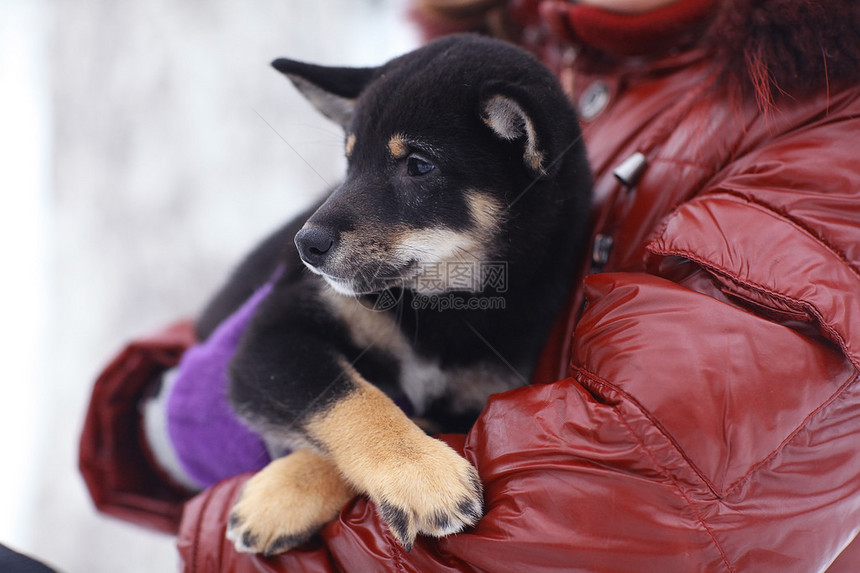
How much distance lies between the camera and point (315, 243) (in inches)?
66.2

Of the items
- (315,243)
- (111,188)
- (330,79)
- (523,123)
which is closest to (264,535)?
(315,243)

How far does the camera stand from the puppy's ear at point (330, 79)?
6.88ft

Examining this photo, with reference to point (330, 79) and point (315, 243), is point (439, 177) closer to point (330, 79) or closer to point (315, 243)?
point (315, 243)

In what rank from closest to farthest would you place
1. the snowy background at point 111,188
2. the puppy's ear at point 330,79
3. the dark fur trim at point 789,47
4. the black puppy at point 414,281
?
the dark fur trim at point 789,47
the black puppy at point 414,281
the puppy's ear at point 330,79
the snowy background at point 111,188

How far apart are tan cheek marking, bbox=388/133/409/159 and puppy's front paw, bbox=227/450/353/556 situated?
901 mm

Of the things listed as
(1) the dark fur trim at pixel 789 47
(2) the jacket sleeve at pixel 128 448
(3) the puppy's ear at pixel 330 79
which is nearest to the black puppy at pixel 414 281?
(3) the puppy's ear at pixel 330 79

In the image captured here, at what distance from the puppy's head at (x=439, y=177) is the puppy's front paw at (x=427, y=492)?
54 cm

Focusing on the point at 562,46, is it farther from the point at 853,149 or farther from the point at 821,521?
the point at 821,521

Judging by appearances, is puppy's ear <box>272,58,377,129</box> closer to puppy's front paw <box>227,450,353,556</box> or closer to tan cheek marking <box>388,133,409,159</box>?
tan cheek marking <box>388,133,409,159</box>

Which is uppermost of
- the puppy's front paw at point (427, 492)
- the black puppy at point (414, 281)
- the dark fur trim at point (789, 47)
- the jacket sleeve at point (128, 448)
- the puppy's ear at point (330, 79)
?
the puppy's ear at point (330, 79)

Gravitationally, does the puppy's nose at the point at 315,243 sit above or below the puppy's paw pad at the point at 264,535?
above

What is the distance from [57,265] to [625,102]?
343 cm

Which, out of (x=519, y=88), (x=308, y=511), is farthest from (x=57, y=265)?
(x=519, y=88)

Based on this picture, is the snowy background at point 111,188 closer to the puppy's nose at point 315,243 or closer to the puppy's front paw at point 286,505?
the puppy's nose at point 315,243
